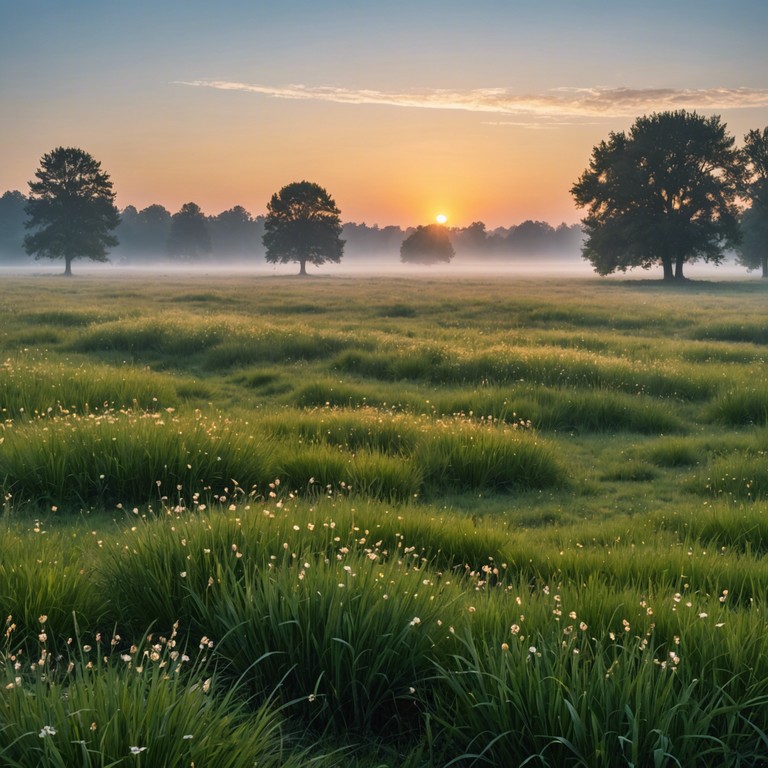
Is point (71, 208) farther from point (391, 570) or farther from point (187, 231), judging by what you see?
point (391, 570)

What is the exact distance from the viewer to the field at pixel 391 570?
3490mm

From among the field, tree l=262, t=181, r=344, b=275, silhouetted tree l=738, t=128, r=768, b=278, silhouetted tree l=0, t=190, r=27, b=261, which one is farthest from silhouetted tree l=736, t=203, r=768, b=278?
silhouetted tree l=0, t=190, r=27, b=261

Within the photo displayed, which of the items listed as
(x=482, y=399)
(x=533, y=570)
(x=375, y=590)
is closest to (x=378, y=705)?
(x=375, y=590)

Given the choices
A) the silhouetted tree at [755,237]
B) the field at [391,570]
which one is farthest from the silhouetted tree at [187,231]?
the field at [391,570]

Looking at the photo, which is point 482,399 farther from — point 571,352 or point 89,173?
point 89,173

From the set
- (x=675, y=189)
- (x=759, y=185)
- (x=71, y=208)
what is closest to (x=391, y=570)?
(x=675, y=189)

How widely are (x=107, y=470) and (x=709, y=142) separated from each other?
7198 cm

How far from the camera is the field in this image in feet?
11.5

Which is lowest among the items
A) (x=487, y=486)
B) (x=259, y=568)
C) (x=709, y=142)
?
(x=487, y=486)

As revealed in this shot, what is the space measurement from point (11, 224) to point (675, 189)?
163998 millimetres

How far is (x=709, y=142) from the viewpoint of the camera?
68.4 metres

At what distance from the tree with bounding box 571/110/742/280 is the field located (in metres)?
55.1

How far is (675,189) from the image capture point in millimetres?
69000

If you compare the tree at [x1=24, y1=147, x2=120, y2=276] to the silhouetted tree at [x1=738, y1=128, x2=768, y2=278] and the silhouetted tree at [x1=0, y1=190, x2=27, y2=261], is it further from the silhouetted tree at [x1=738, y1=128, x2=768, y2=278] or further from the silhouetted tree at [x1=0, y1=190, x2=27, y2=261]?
the silhouetted tree at [x1=0, y1=190, x2=27, y2=261]
